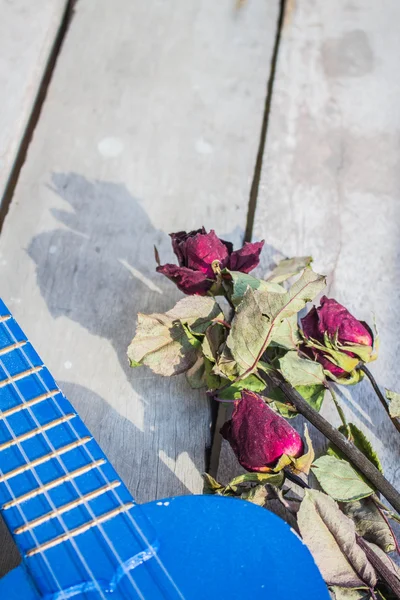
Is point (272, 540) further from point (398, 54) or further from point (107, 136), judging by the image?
point (398, 54)

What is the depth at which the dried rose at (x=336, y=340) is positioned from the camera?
0.58 metres

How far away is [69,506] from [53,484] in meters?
0.02

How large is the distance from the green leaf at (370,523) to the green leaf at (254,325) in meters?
0.14

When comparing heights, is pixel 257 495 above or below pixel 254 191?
below

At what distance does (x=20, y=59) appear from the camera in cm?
Result: 97

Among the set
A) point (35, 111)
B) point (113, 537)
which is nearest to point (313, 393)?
point (113, 537)

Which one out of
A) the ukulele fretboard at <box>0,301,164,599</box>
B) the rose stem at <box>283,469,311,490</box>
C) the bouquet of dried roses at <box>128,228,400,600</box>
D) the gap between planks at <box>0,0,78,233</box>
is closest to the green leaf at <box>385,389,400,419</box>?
the bouquet of dried roses at <box>128,228,400,600</box>

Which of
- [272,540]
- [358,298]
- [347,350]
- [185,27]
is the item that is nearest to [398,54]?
[185,27]

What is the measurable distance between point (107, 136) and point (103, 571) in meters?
0.63

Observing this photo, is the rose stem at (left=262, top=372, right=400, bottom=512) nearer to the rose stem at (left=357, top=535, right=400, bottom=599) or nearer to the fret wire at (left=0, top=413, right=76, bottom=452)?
the rose stem at (left=357, top=535, right=400, bottom=599)

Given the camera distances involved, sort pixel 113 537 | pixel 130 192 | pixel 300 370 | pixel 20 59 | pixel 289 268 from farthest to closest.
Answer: pixel 20 59 → pixel 130 192 → pixel 289 268 → pixel 300 370 → pixel 113 537

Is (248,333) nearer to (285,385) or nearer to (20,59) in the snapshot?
(285,385)

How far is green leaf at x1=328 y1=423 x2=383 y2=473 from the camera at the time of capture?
1.85ft

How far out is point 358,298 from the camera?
0.76 m
